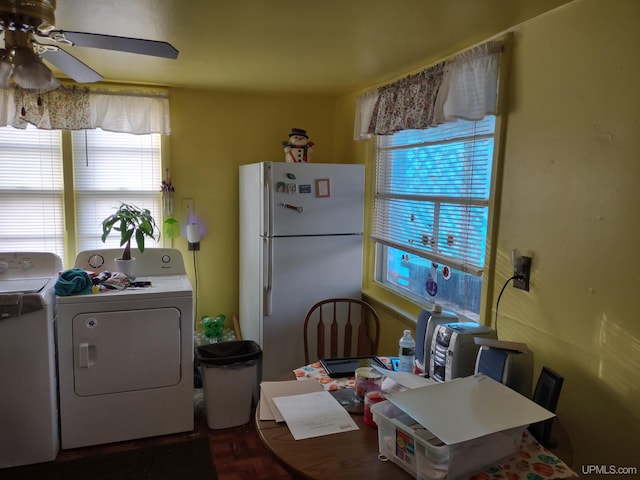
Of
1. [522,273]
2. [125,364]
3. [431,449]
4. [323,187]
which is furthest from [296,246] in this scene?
[431,449]

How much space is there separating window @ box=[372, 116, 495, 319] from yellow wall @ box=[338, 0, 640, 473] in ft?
0.88

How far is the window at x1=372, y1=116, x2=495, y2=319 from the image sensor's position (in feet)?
7.68

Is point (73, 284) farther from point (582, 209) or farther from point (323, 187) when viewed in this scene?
point (582, 209)

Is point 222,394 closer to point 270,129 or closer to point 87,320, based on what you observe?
point 87,320

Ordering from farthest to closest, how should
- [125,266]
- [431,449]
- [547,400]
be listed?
[125,266] < [547,400] < [431,449]

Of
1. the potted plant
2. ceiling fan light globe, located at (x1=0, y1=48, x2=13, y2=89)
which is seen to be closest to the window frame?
the potted plant

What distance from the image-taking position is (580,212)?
170cm

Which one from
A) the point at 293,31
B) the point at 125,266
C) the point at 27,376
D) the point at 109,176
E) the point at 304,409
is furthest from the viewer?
the point at 109,176

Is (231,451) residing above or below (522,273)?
below

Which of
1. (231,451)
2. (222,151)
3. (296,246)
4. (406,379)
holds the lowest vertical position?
(231,451)

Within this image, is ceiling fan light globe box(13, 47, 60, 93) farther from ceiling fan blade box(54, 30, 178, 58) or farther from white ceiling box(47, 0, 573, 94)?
white ceiling box(47, 0, 573, 94)

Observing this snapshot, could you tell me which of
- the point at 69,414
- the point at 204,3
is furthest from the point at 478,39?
the point at 69,414

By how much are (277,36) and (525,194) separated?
51.6 inches

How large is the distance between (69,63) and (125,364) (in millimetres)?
1620
